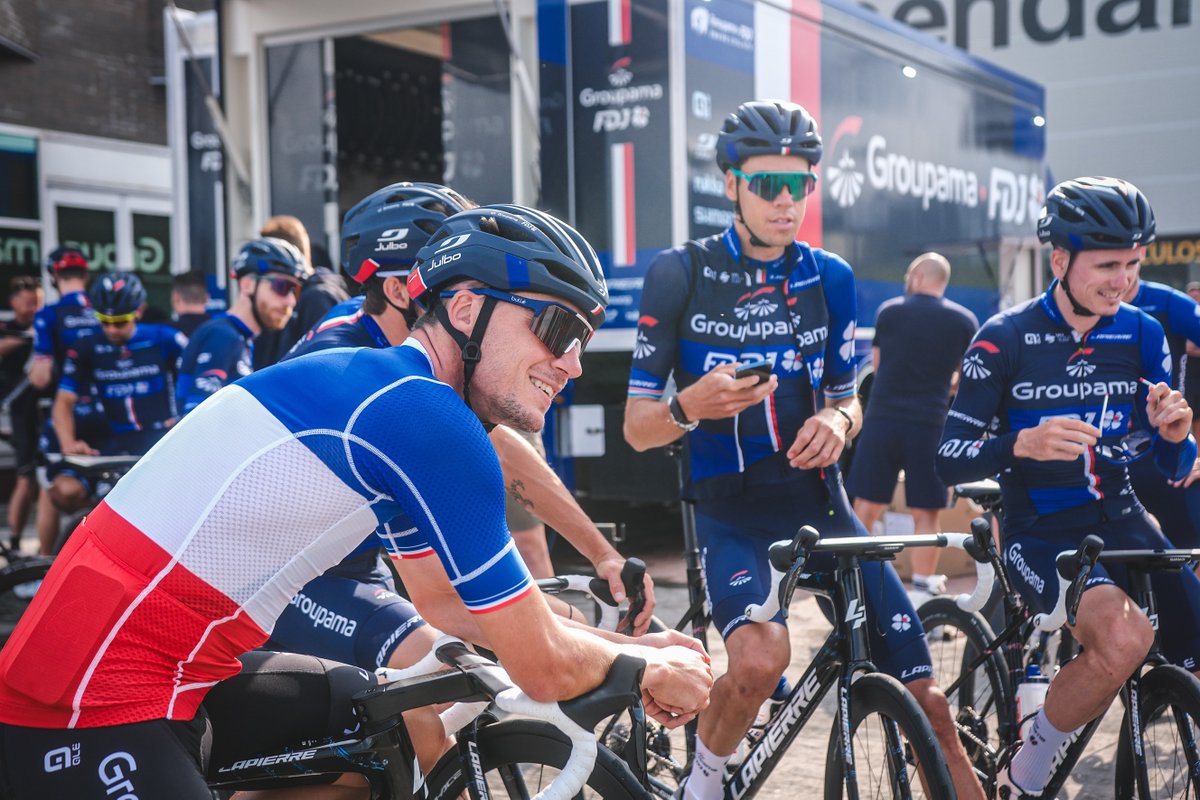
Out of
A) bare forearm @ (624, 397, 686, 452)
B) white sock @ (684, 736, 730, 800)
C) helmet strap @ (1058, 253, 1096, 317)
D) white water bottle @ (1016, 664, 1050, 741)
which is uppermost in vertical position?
helmet strap @ (1058, 253, 1096, 317)

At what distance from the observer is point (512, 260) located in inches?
85.9

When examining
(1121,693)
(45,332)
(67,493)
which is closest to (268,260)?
(67,493)

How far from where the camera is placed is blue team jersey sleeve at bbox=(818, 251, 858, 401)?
153 inches

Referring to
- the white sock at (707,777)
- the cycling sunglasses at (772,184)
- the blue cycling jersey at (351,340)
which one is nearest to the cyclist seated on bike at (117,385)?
the blue cycling jersey at (351,340)

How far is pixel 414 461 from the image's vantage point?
6.48 feet

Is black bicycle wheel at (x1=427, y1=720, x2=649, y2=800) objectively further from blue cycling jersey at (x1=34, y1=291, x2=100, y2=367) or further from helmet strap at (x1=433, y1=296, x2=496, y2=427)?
blue cycling jersey at (x1=34, y1=291, x2=100, y2=367)

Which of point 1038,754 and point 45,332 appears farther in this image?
point 45,332

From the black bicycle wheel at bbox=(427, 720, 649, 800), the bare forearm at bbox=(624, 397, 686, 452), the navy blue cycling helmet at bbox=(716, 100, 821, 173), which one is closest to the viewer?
the black bicycle wheel at bbox=(427, 720, 649, 800)

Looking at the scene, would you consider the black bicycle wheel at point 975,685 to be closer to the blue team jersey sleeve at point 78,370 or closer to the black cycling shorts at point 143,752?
the black cycling shorts at point 143,752

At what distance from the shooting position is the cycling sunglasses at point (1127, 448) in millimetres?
3805

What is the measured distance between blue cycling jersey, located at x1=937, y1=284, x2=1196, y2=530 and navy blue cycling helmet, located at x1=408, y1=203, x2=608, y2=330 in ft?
6.28

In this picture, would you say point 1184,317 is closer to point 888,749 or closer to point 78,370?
point 888,749

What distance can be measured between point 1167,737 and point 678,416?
1578 mm

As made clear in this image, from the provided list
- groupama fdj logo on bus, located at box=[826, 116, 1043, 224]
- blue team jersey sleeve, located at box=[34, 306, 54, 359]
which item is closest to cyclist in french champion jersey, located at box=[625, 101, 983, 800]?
groupama fdj logo on bus, located at box=[826, 116, 1043, 224]
